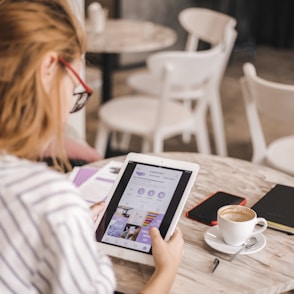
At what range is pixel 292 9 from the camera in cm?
606

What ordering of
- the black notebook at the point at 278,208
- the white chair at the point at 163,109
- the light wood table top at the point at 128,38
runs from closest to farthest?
the black notebook at the point at 278,208
the white chair at the point at 163,109
the light wood table top at the point at 128,38

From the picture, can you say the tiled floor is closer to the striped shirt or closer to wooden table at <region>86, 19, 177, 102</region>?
wooden table at <region>86, 19, 177, 102</region>

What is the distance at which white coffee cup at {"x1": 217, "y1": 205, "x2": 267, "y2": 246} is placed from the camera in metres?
1.18

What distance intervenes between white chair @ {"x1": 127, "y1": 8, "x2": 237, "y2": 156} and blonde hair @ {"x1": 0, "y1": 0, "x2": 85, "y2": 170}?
6.69 feet

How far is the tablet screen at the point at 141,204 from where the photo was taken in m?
1.19

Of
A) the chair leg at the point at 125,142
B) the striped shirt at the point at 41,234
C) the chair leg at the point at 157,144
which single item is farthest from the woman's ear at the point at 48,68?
the chair leg at the point at 125,142

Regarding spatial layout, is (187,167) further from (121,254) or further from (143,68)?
(143,68)

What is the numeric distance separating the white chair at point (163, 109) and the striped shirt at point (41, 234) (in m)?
1.77

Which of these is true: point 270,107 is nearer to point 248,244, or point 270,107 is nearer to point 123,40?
point 248,244

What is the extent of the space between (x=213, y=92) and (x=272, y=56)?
299cm

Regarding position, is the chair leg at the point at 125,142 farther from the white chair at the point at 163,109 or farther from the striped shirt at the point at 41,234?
the striped shirt at the point at 41,234

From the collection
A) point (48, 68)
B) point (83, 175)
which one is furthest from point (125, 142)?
point (48, 68)

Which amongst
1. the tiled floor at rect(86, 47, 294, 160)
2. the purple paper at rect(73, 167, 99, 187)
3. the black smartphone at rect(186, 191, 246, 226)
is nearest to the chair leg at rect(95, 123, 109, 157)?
the tiled floor at rect(86, 47, 294, 160)

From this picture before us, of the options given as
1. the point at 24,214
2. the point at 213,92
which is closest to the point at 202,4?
the point at 213,92
